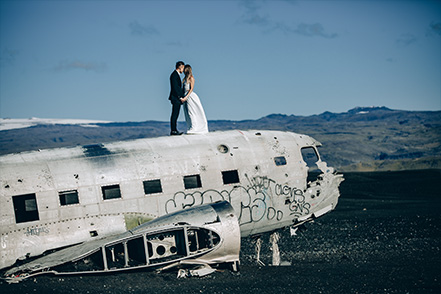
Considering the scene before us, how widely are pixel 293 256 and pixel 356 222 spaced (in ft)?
40.1

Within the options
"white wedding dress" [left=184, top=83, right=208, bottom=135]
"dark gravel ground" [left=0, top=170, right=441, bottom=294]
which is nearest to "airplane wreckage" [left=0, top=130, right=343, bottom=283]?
"white wedding dress" [left=184, top=83, right=208, bottom=135]

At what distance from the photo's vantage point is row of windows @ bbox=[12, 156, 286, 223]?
51.9 feet

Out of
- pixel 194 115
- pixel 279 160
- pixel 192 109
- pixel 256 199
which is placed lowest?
pixel 256 199

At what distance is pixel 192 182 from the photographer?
679 inches

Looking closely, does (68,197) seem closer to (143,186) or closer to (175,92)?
(143,186)

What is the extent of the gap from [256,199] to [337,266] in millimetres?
5220

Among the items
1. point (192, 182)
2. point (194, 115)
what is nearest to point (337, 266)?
point (192, 182)

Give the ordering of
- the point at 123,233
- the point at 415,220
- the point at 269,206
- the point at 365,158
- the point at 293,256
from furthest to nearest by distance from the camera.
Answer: the point at 365,158 → the point at 415,220 → the point at 293,256 → the point at 269,206 → the point at 123,233

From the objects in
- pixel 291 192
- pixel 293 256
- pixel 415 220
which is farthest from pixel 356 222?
pixel 291 192

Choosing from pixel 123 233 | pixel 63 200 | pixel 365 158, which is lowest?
pixel 365 158

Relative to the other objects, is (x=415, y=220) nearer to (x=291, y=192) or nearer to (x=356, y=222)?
(x=356, y=222)

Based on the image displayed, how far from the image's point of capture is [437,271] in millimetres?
19344

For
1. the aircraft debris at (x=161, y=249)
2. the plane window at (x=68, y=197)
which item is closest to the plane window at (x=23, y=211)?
the plane window at (x=68, y=197)

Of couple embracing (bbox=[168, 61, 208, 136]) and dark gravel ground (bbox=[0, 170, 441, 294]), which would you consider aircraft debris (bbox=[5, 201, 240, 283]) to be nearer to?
dark gravel ground (bbox=[0, 170, 441, 294])
